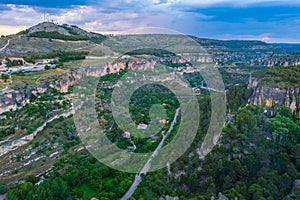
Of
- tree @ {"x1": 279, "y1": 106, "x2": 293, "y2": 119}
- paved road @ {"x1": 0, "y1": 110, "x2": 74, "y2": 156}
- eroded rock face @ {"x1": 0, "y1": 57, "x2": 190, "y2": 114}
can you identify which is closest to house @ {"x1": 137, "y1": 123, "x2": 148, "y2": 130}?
paved road @ {"x1": 0, "y1": 110, "x2": 74, "y2": 156}

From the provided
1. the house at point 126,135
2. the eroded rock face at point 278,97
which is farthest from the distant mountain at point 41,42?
the eroded rock face at point 278,97

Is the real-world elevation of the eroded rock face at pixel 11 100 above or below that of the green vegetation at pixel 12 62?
below

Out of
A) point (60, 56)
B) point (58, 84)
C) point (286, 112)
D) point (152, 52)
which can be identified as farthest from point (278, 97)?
point (152, 52)

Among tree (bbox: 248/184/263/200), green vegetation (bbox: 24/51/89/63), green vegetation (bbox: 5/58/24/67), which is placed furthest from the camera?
green vegetation (bbox: 24/51/89/63)

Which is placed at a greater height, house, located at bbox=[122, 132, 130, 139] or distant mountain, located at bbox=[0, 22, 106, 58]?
distant mountain, located at bbox=[0, 22, 106, 58]

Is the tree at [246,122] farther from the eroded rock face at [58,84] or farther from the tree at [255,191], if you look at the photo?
the eroded rock face at [58,84]

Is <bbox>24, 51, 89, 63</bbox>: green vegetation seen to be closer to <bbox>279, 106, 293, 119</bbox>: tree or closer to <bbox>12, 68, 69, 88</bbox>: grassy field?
<bbox>12, 68, 69, 88</bbox>: grassy field

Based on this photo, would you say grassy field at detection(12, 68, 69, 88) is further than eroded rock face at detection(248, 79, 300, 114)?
Yes

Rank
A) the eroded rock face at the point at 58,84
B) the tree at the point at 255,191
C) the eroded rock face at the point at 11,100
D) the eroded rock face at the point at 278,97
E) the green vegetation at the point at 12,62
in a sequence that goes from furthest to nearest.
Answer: the green vegetation at the point at 12,62 → the eroded rock face at the point at 58,84 → the eroded rock face at the point at 11,100 → the eroded rock face at the point at 278,97 → the tree at the point at 255,191
